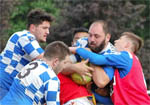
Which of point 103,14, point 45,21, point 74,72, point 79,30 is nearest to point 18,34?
point 45,21

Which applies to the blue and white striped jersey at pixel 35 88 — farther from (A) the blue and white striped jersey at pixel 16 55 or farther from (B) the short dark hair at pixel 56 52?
(A) the blue and white striped jersey at pixel 16 55

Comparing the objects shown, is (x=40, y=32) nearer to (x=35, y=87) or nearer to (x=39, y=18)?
(x=39, y=18)

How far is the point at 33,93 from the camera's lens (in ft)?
9.98

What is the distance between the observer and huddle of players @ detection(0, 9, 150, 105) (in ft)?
10.0

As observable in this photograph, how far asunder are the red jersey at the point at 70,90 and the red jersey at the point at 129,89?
392 mm

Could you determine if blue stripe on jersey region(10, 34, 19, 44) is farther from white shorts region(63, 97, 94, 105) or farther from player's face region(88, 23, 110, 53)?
white shorts region(63, 97, 94, 105)

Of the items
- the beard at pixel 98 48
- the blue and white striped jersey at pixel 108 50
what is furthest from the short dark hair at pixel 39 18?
the beard at pixel 98 48

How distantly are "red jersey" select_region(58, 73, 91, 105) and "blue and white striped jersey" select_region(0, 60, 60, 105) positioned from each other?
633 mm

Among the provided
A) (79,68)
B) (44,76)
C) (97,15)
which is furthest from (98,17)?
(44,76)

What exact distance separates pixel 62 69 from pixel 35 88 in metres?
0.69

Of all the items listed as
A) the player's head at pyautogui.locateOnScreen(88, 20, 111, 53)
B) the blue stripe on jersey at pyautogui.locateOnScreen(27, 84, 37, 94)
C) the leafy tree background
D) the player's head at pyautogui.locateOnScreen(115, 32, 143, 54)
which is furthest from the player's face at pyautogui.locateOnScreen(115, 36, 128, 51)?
the leafy tree background

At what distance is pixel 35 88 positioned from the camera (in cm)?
303

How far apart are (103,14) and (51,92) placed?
15906 mm

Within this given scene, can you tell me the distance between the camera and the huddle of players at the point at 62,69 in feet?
10.0
